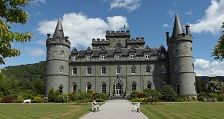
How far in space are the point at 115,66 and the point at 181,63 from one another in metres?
12.2

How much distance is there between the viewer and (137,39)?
63.7 m

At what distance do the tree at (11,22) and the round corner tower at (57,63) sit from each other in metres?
44.7

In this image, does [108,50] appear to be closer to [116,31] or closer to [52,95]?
[116,31]

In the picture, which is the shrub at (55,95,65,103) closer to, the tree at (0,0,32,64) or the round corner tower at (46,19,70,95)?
the round corner tower at (46,19,70,95)

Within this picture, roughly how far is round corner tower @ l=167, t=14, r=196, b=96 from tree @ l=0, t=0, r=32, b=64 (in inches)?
1759

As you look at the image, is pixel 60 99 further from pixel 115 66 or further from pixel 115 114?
pixel 115 114

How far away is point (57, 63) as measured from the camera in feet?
177

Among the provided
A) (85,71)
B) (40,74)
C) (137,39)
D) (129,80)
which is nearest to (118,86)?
(129,80)

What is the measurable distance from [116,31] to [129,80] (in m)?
13.5

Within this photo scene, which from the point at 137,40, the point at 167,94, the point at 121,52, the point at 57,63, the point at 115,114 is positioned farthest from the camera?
the point at 137,40

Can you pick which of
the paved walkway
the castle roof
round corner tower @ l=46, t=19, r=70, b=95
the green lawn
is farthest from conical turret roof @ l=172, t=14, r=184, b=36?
the paved walkway

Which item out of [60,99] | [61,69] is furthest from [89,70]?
[60,99]

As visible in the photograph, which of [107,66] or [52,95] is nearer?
[52,95]

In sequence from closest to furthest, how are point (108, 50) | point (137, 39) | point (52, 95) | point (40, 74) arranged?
point (52, 95) < point (108, 50) < point (137, 39) < point (40, 74)
